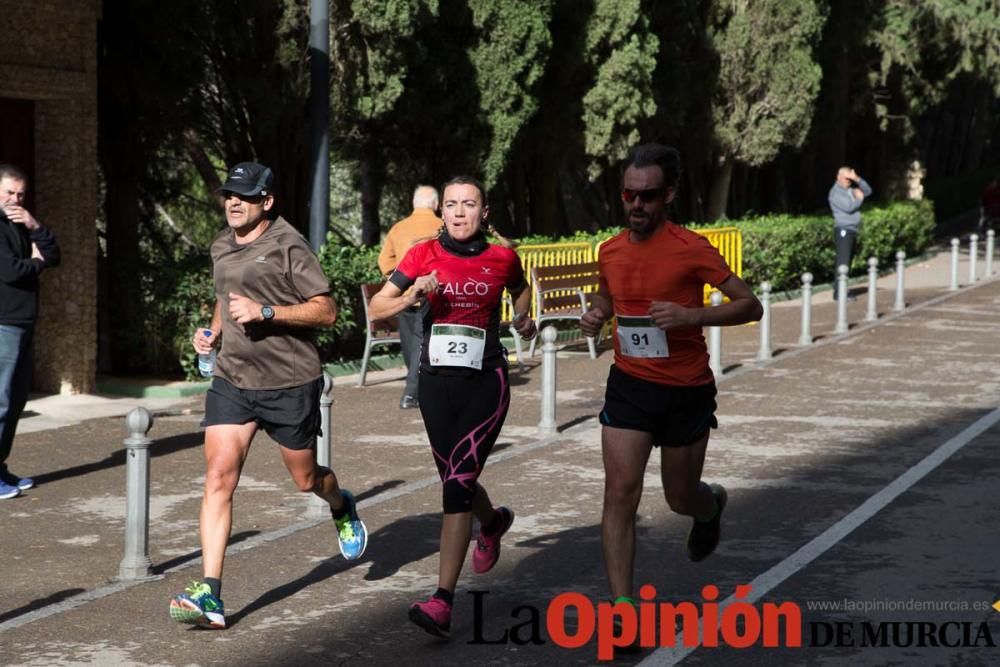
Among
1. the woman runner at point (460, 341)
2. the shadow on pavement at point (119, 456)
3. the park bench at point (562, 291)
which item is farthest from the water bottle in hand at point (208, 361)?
the park bench at point (562, 291)

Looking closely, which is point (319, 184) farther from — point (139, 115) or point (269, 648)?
point (269, 648)

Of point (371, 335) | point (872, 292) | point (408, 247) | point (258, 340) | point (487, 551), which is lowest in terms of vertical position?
point (487, 551)

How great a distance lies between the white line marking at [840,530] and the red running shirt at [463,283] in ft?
4.58

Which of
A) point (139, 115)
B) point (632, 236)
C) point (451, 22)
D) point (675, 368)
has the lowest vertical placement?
point (675, 368)

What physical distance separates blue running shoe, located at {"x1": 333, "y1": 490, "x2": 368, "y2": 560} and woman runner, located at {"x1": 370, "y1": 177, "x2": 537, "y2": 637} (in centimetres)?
95

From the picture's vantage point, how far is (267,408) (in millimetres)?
7117

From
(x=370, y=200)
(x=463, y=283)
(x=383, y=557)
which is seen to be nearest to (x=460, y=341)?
(x=463, y=283)

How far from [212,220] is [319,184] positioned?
1023 centimetres

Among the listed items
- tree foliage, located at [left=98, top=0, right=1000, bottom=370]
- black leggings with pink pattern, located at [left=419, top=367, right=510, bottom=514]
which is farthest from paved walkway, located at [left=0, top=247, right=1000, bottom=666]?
tree foliage, located at [left=98, top=0, right=1000, bottom=370]

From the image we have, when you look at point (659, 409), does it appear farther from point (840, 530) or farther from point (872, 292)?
point (872, 292)

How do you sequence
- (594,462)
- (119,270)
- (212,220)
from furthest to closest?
(212,220)
(119,270)
(594,462)

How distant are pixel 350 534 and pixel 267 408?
93cm

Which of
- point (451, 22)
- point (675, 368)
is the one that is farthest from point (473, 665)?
point (451, 22)

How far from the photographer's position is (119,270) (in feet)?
52.3
